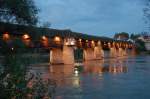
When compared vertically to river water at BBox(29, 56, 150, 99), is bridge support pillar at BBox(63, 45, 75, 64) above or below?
above

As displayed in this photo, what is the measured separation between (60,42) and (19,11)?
293ft

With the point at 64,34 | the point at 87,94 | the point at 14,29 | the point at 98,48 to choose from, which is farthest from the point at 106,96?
the point at 98,48

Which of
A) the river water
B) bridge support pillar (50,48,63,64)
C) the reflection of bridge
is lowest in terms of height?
the river water

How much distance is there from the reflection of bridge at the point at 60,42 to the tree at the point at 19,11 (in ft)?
0.76

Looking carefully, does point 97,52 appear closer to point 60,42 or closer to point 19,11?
point 60,42

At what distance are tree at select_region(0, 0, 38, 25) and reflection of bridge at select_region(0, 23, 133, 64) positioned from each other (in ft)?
0.76

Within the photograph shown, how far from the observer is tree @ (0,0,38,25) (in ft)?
35.1

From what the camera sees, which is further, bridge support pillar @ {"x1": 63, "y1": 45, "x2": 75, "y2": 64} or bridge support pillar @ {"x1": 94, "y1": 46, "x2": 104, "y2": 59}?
bridge support pillar @ {"x1": 94, "y1": 46, "x2": 104, "y2": 59}

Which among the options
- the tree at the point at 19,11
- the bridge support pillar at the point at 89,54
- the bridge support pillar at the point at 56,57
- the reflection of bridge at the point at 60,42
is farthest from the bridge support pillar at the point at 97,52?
the tree at the point at 19,11

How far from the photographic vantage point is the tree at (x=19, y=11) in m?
10.7

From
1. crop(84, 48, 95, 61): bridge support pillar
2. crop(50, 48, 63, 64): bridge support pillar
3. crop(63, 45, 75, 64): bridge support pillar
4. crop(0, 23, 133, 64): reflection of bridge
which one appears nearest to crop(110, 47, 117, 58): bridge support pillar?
crop(0, 23, 133, 64): reflection of bridge

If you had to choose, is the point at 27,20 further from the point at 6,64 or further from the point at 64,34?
the point at 64,34

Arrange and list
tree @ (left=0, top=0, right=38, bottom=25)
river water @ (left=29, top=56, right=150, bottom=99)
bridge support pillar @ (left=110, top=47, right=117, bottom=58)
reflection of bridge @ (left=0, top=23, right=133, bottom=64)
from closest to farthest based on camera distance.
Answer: tree @ (left=0, top=0, right=38, bottom=25) → reflection of bridge @ (left=0, top=23, right=133, bottom=64) → river water @ (left=29, top=56, right=150, bottom=99) → bridge support pillar @ (left=110, top=47, right=117, bottom=58)

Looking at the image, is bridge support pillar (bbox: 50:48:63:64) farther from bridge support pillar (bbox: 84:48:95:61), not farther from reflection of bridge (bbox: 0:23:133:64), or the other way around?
bridge support pillar (bbox: 84:48:95:61)
